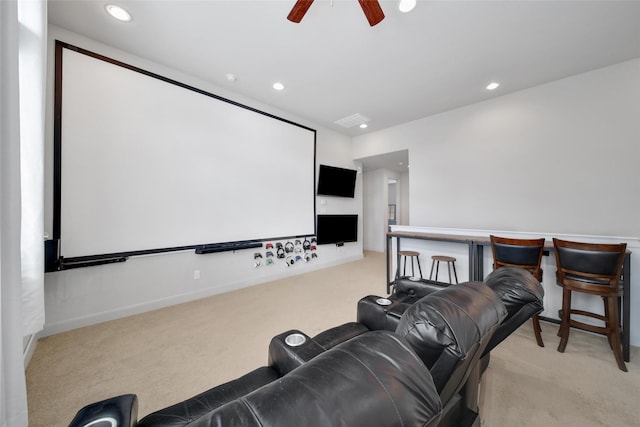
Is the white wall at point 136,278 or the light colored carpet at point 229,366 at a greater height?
the white wall at point 136,278

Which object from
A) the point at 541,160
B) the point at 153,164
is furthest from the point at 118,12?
the point at 541,160

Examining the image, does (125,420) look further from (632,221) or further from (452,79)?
(632,221)

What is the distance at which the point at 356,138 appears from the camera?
5.64 meters

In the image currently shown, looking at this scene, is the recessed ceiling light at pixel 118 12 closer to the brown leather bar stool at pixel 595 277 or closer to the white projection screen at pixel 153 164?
the white projection screen at pixel 153 164

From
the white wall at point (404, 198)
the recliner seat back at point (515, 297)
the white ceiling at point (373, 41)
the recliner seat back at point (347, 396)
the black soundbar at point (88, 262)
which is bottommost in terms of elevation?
the black soundbar at point (88, 262)

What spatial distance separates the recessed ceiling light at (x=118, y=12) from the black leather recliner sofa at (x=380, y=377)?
10.4ft

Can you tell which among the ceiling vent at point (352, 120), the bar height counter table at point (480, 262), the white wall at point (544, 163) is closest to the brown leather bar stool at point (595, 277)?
the bar height counter table at point (480, 262)

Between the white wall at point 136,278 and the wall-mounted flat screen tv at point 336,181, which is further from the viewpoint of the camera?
the wall-mounted flat screen tv at point 336,181

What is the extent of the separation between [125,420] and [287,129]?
14.2 feet

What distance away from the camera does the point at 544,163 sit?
3.24 m

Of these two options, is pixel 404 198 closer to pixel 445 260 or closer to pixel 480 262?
pixel 445 260

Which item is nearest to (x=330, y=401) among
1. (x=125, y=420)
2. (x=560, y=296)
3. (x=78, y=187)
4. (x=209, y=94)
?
(x=125, y=420)

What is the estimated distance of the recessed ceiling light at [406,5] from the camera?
198 cm

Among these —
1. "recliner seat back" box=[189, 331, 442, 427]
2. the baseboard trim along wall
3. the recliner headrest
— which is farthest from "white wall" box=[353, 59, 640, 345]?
"recliner seat back" box=[189, 331, 442, 427]
